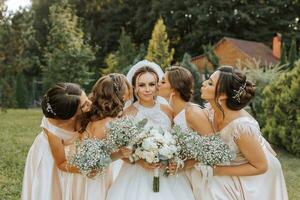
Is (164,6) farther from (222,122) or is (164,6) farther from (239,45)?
(222,122)

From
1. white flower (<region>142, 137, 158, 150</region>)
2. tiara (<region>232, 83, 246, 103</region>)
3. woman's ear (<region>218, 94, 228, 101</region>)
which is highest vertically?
tiara (<region>232, 83, 246, 103</region>)

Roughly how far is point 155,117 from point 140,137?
732mm

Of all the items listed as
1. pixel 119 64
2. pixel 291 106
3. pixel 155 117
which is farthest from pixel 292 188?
pixel 119 64

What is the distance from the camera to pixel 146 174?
13.7 ft

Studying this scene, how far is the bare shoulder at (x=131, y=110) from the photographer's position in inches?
178

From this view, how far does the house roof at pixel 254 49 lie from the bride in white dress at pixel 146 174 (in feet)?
99.9

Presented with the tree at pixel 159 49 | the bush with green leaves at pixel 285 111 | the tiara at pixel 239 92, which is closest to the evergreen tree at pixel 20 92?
the tree at pixel 159 49

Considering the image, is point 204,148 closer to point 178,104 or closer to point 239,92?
point 239,92

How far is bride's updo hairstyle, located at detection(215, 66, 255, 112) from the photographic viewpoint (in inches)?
150

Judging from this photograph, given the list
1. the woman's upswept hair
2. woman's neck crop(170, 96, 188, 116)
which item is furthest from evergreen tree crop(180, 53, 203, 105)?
the woman's upswept hair

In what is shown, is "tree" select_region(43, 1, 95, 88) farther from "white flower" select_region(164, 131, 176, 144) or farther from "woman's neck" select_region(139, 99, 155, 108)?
"white flower" select_region(164, 131, 176, 144)

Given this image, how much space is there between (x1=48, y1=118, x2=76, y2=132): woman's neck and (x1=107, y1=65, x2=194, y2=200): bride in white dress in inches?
21.4

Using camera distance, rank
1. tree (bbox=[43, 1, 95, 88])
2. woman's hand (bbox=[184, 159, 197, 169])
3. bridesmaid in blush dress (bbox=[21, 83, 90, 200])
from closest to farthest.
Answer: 1. woman's hand (bbox=[184, 159, 197, 169])
2. bridesmaid in blush dress (bbox=[21, 83, 90, 200])
3. tree (bbox=[43, 1, 95, 88])

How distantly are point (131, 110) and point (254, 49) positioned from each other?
105 ft
